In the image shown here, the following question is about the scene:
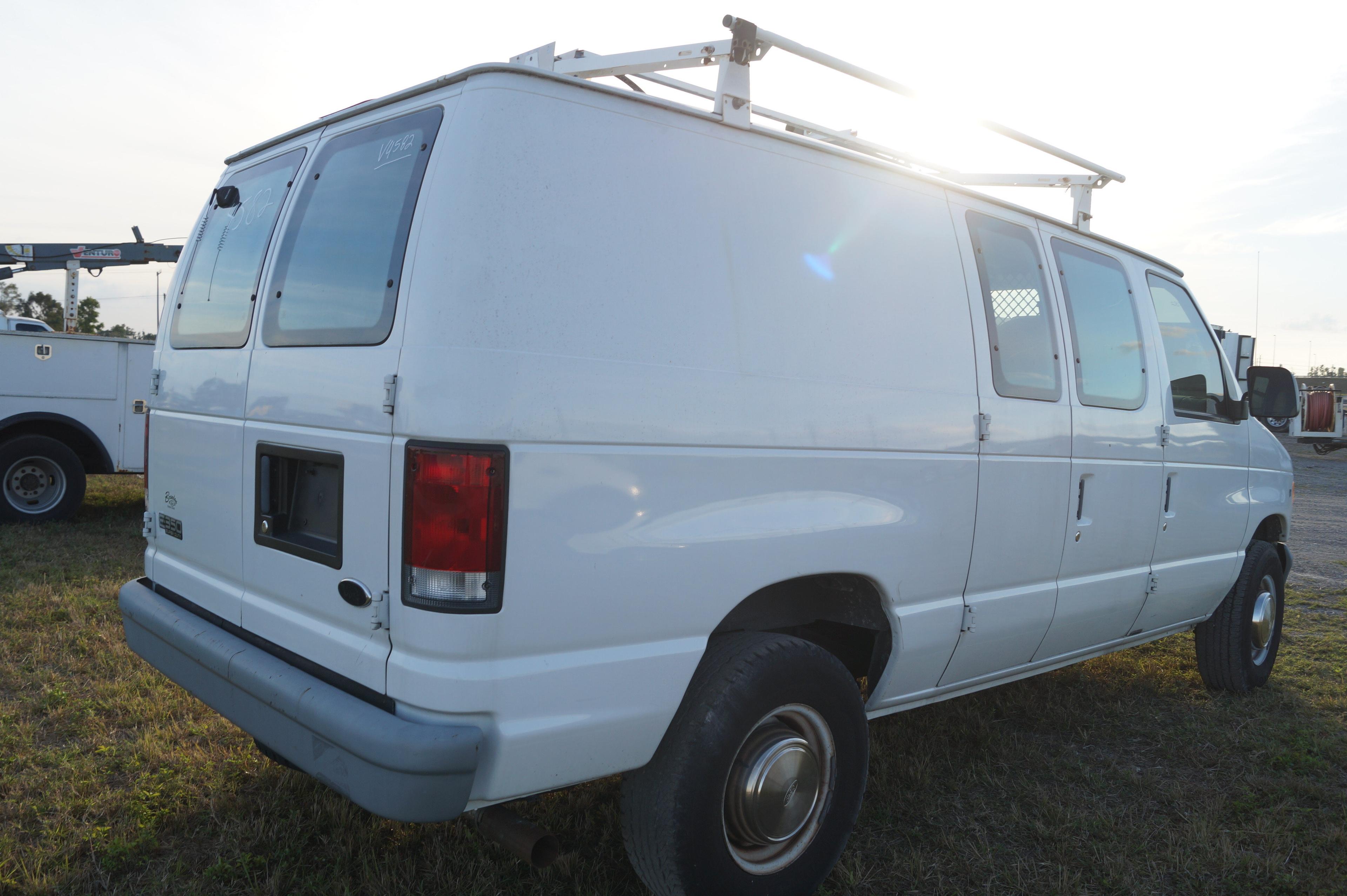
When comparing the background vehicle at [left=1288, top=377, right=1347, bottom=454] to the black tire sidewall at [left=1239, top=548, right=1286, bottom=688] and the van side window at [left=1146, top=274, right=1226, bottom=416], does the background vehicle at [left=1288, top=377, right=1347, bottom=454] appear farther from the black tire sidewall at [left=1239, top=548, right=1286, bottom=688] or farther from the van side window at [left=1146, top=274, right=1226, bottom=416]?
the van side window at [left=1146, top=274, right=1226, bottom=416]

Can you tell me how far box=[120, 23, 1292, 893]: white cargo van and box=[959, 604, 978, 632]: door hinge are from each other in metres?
0.02

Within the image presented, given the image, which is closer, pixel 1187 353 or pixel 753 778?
pixel 753 778

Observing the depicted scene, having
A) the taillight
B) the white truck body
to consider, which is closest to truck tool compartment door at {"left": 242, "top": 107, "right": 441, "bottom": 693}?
the taillight

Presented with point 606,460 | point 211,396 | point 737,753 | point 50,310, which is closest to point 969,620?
point 737,753

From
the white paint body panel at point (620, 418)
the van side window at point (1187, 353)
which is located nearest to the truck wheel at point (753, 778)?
the white paint body panel at point (620, 418)

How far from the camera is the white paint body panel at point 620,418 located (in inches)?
80.7

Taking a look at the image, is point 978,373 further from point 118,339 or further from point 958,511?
point 118,339

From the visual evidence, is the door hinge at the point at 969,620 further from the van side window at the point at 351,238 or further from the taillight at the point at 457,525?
the van side window at the point at 351,238

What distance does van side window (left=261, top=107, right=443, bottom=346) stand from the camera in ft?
7.30

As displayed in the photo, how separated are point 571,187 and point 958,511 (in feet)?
5.49

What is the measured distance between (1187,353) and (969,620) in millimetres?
2190

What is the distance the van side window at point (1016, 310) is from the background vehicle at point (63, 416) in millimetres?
7668

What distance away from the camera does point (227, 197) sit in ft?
Result: 10.2

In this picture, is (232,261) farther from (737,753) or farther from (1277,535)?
(1277,535)
